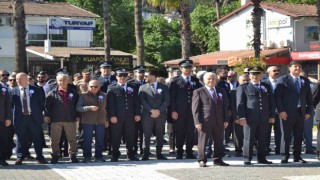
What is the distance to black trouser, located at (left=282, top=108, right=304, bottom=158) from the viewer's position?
44.1ft

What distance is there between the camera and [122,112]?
14.1m

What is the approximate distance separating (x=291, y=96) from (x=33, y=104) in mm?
5618

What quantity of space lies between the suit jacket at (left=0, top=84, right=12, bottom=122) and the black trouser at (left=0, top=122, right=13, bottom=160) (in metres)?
0.29

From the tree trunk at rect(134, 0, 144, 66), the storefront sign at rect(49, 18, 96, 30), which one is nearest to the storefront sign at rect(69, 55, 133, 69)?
the storefront sign at rect(49, 18, 96, 30)

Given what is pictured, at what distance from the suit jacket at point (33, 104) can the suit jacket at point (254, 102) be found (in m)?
4.32

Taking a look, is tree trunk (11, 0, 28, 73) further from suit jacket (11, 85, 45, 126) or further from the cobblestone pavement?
the cobblestone pavement

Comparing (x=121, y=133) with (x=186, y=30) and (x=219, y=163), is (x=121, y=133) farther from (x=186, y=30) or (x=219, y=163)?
(x=186, y=30)

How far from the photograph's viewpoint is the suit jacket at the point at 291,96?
13477 mm

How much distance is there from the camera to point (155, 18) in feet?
203

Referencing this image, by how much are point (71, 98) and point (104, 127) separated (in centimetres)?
107

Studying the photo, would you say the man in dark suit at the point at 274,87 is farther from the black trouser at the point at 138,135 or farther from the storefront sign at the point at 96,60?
the storefront sign at the point at 96,60

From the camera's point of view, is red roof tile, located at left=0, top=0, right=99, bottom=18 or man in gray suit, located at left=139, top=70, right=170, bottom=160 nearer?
man in gray suit, located at left=139, top=70, right=170, bottom=160

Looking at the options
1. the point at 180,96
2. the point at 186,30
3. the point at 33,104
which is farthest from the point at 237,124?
the point at 186,30

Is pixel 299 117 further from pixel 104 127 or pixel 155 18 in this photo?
pixel 155 18
